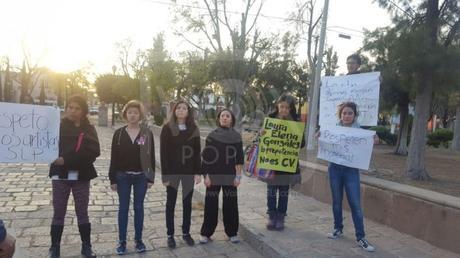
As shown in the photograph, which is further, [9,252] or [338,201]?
[338,201]

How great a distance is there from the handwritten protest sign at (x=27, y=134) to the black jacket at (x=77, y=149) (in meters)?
0.09

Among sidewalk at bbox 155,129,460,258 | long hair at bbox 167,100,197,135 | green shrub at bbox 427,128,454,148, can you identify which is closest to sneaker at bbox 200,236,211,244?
sidewalk at bbox 155,129,460,258

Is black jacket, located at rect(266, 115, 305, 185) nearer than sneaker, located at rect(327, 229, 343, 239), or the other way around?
sneaker, located at rect(327, 229, 343, 239)

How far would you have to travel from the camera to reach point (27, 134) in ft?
14.3

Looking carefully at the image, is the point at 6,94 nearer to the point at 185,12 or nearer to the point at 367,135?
the point at 185,12

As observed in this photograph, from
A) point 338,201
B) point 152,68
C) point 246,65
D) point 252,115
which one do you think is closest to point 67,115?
point 338,201

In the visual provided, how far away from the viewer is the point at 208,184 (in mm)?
4949

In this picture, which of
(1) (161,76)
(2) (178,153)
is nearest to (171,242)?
(2) (178,153)

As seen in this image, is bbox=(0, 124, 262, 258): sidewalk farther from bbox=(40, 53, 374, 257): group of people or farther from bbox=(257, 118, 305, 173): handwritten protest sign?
bbox=(257, 118, 305, 173): handwritten protest sign

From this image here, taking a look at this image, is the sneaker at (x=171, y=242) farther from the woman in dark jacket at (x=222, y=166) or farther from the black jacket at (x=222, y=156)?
the black jacket at (x=222, y=156)

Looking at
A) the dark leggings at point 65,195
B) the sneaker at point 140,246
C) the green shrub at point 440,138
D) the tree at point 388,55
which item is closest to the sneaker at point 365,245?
the sneaker at point 140,246

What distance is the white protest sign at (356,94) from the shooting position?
18.5 ft

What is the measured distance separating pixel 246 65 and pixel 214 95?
11.6 ft

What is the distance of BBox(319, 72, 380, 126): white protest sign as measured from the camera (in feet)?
18.5
